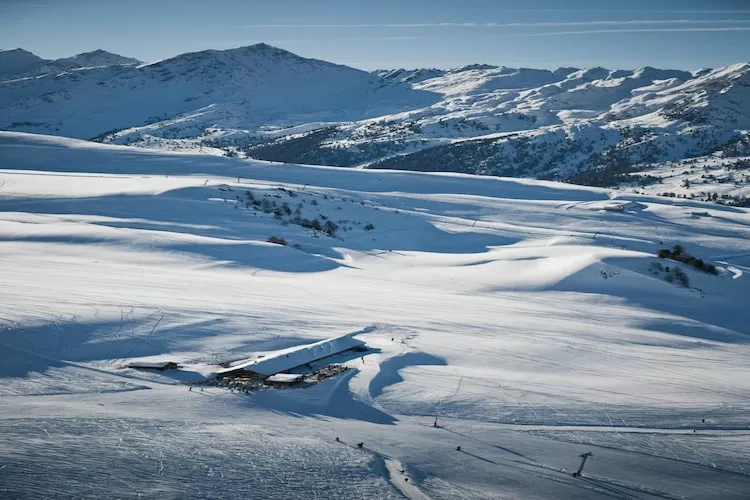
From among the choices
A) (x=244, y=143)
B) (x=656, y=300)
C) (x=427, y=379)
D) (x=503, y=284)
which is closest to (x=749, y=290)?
(x=656, y=300)

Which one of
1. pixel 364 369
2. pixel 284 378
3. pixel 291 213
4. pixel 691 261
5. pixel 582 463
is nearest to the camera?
pixel 582 463

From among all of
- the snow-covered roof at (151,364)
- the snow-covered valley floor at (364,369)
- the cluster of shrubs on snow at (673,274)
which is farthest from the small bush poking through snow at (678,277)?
the snow-covered roof at (151,364)

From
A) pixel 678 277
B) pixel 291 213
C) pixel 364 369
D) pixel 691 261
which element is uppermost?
pixel 291 213

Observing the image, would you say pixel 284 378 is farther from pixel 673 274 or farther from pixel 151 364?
pixel 673 274

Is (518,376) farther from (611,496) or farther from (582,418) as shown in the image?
(611,496)

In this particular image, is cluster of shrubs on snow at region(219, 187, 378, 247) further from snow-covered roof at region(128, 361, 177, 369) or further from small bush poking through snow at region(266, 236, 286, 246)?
snow-covered roof at region(128, 361, 177, 369)

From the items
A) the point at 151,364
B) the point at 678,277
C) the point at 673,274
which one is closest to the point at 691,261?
the point at 673,274

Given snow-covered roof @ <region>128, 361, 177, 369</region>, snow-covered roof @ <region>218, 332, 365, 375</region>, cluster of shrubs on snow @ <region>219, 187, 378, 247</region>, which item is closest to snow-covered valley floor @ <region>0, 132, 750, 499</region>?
snow-covered roof @ <region>128, 361, 177, 369</region>

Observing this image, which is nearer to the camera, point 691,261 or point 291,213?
point 691,261

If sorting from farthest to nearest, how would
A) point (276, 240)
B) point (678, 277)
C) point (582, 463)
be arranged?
point (276, 240) → point (678, 277) → point (582, 463)
